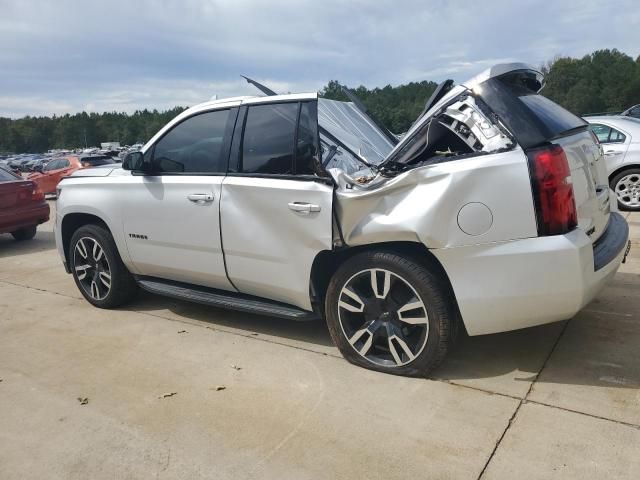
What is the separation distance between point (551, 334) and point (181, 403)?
258cm

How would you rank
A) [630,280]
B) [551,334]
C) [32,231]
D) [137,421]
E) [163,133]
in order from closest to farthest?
[137,421], [551,334], [163,133], [630,280], [32,231]

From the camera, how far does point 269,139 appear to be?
12.4ft

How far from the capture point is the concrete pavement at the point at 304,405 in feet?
8.38

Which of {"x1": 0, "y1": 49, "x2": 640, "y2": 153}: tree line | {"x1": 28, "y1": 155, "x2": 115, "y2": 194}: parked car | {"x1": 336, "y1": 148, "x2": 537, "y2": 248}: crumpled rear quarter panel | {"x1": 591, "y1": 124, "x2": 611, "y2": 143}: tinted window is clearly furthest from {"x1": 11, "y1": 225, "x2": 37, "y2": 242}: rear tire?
{"x1": 591, "y1": 124, "x2": 611, "y2": 143}: tinted window

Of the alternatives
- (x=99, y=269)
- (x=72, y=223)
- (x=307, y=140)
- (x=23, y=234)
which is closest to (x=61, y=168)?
(x=23, y=234)

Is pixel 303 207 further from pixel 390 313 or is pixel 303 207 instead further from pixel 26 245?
pixel 26 245

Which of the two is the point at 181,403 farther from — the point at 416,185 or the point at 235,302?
the point at 416,185

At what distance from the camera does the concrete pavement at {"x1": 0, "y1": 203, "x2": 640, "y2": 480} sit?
8.38ft

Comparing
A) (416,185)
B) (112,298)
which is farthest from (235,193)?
(112,298)

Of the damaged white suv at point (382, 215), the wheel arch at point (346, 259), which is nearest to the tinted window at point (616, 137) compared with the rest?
the damaged white suv at point (382, 215)

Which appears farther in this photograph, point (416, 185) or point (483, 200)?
point (416, 185)

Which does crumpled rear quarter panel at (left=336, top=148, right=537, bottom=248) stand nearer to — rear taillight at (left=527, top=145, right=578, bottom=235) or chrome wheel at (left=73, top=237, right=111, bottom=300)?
rear taillight at (left=527, top=145, right=578, bottom=235)

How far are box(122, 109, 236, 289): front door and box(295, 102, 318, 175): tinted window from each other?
→ 650 mm

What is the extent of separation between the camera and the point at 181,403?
3.21 metres
